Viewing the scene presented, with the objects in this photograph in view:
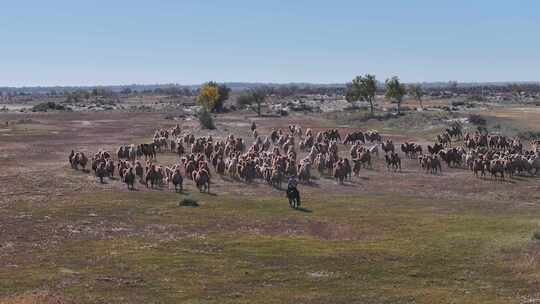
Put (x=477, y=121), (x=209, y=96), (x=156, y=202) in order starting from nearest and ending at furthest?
1. (x=156, y=202)
2. (x=477, y=121)
3. (x=209, y=96)

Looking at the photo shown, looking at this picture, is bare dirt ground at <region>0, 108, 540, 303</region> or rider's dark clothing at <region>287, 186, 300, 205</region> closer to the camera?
bare dirt ground at <region>0, 108, 540, 303</region>

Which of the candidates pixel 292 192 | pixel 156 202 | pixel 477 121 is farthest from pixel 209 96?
pixel 292 192

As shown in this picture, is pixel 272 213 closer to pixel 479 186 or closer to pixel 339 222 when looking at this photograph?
pixel 339 222

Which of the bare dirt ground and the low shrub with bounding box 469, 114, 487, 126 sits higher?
the low shrub with bounding box 469, 114, 487, 126

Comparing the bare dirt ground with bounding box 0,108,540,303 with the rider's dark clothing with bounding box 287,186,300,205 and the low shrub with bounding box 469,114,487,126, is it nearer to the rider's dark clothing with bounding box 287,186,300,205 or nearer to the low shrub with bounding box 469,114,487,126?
the rider's dark clothing with bounding box 287,186,300,205

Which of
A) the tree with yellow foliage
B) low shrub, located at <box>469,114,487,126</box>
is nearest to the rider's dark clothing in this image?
low shrub, located at <box>469,114,487,126</box>

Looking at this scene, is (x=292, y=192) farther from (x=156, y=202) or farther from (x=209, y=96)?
(x=209, y=96)

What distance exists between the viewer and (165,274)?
73.6ft

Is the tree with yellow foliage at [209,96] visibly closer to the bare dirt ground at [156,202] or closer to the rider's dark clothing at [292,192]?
the bare dirt ground at [156,202]

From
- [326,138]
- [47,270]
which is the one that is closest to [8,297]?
[47,270]

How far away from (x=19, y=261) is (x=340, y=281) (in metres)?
11.3

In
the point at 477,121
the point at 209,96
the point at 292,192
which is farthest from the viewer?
Answer: the point at 209,96

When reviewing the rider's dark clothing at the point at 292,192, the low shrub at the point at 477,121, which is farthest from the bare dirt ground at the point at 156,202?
the low shrub at the point at 477,121

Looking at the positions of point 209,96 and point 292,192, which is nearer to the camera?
point 292,192
